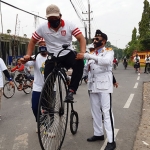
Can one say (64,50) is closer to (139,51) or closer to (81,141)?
(81,141)

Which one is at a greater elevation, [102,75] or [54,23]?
[54,23]

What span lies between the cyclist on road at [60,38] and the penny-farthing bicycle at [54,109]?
13 centimetres

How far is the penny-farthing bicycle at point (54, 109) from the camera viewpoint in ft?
12.8

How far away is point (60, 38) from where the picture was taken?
411cm

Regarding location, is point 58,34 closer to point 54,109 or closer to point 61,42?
point 61,42

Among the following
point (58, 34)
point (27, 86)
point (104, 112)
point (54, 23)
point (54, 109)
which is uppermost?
point (54, 23)

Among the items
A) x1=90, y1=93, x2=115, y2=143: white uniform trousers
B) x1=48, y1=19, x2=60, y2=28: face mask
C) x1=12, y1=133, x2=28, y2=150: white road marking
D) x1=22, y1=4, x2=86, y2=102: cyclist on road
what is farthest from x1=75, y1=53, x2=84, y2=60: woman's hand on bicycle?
x1=12, y1=133, x2=28, y2=150: white road marking

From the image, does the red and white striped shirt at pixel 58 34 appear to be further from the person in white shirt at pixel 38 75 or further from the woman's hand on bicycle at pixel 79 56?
the person in white shirt at pixel 38 75

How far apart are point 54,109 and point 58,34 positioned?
1.16m

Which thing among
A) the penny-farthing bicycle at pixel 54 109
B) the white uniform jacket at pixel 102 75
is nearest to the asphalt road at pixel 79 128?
the penny-farthing bicycle at pixel 54 109

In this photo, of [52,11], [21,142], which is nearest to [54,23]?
[52,11]

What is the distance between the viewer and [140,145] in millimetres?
4672

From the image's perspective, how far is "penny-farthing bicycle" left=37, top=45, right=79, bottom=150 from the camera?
391 centimetres

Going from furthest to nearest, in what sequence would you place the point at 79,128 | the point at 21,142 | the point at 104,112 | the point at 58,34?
the point at 79,128, the point at 21,142, the point at 104,112, the point at 58,34
